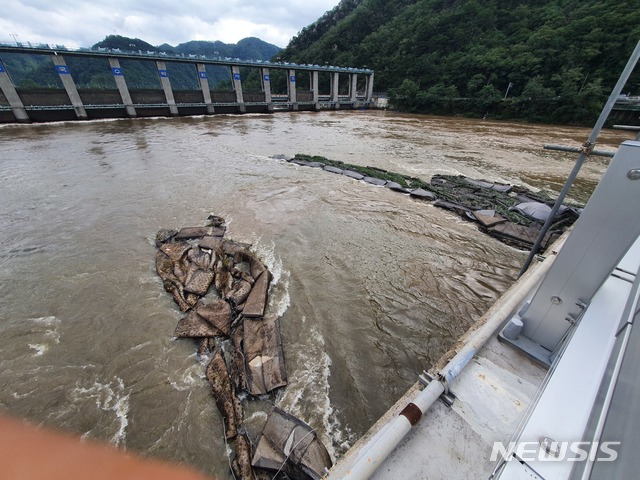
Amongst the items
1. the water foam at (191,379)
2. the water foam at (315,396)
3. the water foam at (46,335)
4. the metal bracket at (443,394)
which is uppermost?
the metal bracket at (443,394)

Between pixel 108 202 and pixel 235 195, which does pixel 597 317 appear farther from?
pixel 108 202

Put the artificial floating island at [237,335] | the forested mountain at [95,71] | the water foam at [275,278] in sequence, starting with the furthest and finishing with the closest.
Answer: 1. the forested mountain at [95,71]
2. the water foam at [275,278]
3. the artificial floating island at [237,335]

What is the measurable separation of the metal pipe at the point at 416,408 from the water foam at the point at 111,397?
2723 millimetres

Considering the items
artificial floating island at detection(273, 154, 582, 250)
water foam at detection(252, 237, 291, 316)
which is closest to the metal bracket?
water foam at detection(252, 237, 291, 316)

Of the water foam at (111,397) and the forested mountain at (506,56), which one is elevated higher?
the forested mountain at (506,56)

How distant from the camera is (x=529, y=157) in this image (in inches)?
610

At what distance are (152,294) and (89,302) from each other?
1.00 meters

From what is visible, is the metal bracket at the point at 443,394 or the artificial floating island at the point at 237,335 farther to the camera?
the artificial floating island at the point at 237,335

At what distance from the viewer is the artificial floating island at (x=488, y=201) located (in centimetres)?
691

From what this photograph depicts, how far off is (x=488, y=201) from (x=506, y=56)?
51.9 m

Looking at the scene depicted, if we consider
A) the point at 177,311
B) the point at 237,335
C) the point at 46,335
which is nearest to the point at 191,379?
the point at 237,335

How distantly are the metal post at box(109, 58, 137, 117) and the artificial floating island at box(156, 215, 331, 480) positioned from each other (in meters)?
29.7

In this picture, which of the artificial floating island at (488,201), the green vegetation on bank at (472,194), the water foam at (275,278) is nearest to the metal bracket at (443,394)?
the water foam at (275,278)

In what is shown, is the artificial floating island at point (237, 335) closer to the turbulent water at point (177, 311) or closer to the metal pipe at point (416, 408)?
the turbulent water at point (177, 311)
